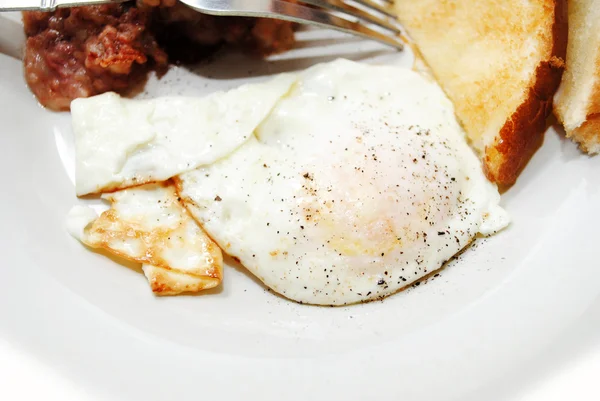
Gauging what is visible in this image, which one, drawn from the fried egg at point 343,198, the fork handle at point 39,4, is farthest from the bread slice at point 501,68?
the fork handle at point 39,4

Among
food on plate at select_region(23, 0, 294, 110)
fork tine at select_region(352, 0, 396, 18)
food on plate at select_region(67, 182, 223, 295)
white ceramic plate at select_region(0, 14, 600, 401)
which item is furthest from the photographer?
fork tine at select_region(352, 0, 396, 18)

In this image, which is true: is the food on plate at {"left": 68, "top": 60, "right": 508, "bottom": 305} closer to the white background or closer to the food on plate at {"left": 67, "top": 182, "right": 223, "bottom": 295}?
the food on plate at {"left": 67, "top": 182, "right": 223, "bottom": 295}

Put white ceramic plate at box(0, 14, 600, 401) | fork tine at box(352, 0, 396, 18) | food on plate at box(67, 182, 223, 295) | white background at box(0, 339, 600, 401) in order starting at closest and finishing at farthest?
white background at box(0, 339, 600, 401), white ceramic plate at box(0, 14, 600, 401), food on plate at box(67, 182, 223, 295), fork tine at box(352, 0, 396, 18)

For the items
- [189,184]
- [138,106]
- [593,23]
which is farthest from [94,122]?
[593,23]

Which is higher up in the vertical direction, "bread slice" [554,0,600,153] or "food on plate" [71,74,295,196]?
"bread slice" [554,0,600,153]

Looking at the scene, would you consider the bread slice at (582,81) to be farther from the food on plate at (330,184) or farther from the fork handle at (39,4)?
the fork handle at (39,4)

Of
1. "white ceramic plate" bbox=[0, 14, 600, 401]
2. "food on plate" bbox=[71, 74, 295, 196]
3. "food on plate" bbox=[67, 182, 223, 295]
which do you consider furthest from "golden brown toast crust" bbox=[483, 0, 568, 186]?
"food on plate" bbox=[67, 182, 223, 295]
